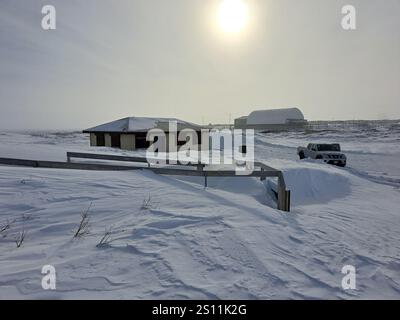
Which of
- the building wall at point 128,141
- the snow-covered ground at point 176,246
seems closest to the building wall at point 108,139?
the building wall at point 128,141

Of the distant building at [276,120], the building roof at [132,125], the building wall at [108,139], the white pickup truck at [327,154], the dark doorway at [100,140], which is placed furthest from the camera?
the distant building at [276,120]

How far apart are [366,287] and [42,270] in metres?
3.90

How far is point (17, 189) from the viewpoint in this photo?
4820mm

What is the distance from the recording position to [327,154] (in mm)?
17906

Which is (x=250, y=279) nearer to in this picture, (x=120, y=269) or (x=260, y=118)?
(x=120, y=269)

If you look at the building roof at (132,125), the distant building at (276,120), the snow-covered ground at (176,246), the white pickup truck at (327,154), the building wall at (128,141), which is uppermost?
the distant building at (276,120)

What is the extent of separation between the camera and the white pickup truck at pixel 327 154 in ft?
57.8

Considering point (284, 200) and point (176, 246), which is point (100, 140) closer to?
point (284, 200)

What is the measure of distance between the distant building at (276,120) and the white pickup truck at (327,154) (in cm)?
6546

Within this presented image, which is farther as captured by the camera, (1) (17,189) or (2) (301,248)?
(1) (17,189)

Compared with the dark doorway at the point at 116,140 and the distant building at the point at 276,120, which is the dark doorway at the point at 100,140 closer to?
the dark doorway at the point at 116,140

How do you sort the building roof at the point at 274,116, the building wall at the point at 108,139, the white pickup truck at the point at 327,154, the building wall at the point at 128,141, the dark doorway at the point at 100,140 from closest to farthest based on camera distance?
the white pickup truck at the point at 327,154, the building wall at the point at 128,141, the building wall at the point at 108,139, the dark doorway at the point at 100,140, the building roof at the point at 274,116

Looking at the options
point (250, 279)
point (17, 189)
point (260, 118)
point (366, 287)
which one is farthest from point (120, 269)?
point (260, 118)

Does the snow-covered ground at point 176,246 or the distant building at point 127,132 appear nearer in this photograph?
the snow-covered ground at point 176,246
